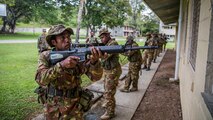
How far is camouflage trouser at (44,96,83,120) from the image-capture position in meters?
2.65

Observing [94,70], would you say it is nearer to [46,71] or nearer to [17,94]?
[46,71]

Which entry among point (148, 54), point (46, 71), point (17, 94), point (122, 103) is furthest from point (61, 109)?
point (148, 54)

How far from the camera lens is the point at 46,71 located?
7.55ft

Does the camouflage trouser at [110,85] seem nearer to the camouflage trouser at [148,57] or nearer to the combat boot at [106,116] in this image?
the combat boot at [106,116]

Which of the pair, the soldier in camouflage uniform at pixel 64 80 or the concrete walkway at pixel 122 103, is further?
the concrete walkway at pixel 122 103

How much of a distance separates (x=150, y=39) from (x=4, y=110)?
6.60 metres

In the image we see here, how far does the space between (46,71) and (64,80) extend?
0.98ft

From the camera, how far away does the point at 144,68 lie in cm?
1074

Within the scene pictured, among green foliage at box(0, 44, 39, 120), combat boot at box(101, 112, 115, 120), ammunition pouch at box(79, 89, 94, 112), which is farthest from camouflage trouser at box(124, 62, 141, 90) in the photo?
ammunition pouch at box(79, 89, 94, 112)

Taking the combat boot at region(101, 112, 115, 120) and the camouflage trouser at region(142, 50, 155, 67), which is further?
the camouflage trouser at region(142, 50, 155, 67)

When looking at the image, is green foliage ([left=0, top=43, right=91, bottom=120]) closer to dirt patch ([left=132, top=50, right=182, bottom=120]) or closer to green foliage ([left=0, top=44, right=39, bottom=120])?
green foliage ([left=0, top=44, right=39, bottom=120])

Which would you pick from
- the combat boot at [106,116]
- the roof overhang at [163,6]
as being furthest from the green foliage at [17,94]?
the roof overhang at [163,6]

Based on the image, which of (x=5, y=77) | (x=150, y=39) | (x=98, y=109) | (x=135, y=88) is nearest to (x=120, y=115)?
(x=98, y=109)

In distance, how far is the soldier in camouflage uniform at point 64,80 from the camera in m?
2.48
